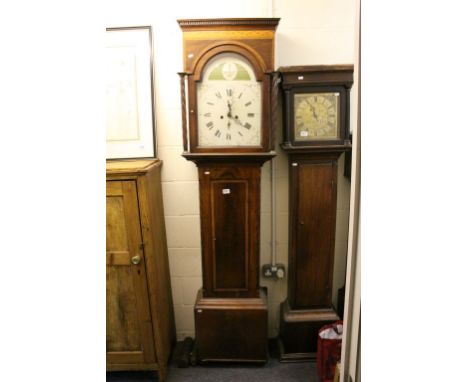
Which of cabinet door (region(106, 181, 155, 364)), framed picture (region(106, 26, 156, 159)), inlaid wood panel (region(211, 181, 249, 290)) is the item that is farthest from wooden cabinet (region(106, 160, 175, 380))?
inlaid wood panel (region(211, 181, 249, 290))

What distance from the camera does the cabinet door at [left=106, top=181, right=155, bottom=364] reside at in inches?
67.8

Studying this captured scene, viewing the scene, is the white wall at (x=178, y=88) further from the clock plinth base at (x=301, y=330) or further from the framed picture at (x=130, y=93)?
the clock plinth base at (x=301, y=330)

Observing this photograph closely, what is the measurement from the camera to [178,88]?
2.01m

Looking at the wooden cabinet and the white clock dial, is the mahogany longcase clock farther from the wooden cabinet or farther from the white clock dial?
the wooden cabinet

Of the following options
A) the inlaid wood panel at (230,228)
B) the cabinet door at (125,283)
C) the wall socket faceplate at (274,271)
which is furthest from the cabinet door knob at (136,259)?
the wall socket faceplate at (274,271)

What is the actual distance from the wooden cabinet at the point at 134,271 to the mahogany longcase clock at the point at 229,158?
27 centimetres

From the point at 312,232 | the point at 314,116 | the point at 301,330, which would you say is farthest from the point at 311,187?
the point at 301,330

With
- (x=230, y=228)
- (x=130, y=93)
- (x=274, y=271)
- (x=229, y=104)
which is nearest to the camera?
(x=229, y=104)

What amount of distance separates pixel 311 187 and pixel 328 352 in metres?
0.93

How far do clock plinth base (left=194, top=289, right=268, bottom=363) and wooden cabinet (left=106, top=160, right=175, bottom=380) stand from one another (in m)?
0.25

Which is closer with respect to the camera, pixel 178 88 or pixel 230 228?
pixel 230 228

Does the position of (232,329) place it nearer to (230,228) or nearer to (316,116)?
(230,228)

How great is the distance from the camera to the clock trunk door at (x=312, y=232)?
1894mm
